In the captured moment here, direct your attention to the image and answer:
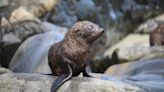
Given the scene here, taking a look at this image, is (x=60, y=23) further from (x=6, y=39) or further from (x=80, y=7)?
(x=6, y=39)

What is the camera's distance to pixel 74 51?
228 inches

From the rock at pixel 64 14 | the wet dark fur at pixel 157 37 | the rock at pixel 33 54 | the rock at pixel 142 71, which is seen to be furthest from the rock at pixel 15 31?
the wet dark fur at pixel 157 37

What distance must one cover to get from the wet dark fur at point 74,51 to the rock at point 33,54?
7.16ft

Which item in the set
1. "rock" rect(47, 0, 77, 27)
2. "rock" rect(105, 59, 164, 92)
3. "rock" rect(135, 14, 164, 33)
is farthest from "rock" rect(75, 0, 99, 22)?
"rock" rect(105, 59, 164, 92)

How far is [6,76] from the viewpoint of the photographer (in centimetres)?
570

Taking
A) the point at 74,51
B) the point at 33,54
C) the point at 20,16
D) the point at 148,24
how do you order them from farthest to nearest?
1. the point at 148,24
2. the point at 20,16
3. the point at 33,54
4. the point at 74,51

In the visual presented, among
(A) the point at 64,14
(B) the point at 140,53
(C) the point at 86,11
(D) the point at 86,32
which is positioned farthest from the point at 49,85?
(C) the point at 86,11

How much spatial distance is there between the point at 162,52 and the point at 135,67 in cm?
146

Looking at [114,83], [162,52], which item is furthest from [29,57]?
[114,83]

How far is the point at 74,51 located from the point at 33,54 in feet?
10.2

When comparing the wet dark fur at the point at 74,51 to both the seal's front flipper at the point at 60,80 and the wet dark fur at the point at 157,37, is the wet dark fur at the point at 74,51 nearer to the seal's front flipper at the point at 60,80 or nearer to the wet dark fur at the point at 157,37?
the seal's front flipper at the point at 60,80

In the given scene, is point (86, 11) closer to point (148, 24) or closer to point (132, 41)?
point (132, 41)

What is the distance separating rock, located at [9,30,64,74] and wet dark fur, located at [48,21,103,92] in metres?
2.18

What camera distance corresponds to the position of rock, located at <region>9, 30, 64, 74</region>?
831 centimetres
